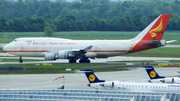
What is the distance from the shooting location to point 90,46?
61.2m

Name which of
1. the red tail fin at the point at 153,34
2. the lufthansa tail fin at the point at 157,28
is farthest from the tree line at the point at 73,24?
the lufthansa tail fin at the point at 157,28

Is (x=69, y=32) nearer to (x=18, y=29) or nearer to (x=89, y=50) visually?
(x=18, y=29)

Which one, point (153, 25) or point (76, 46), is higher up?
point (153, 25)

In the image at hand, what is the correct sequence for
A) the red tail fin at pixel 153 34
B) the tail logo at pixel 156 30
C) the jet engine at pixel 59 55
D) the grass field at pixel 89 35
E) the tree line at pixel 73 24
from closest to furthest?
1. the red tail fin at pixel 153 34
2. the tail logo at pixel 156 30
3. the jet engine at pixel 59 55
4. the grass field at pixel 89 35
5. the tree line at pixel 73 24

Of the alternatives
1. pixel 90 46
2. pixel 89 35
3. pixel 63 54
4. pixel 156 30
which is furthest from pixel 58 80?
pixel 89 35

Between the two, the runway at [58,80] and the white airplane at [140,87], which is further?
the runway at [58,80]

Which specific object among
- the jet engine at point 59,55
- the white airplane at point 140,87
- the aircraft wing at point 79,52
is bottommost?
the white airplane at point 140,87

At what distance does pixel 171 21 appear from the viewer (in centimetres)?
16012

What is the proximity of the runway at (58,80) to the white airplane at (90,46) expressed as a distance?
931 cm

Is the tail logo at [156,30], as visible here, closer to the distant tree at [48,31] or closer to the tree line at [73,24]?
the distant tree at [48,31]

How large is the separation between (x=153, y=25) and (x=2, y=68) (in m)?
27.5

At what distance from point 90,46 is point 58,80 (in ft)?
57.1

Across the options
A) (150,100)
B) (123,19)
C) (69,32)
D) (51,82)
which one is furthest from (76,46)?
(123,19)

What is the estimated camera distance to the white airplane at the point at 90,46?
61.0m
